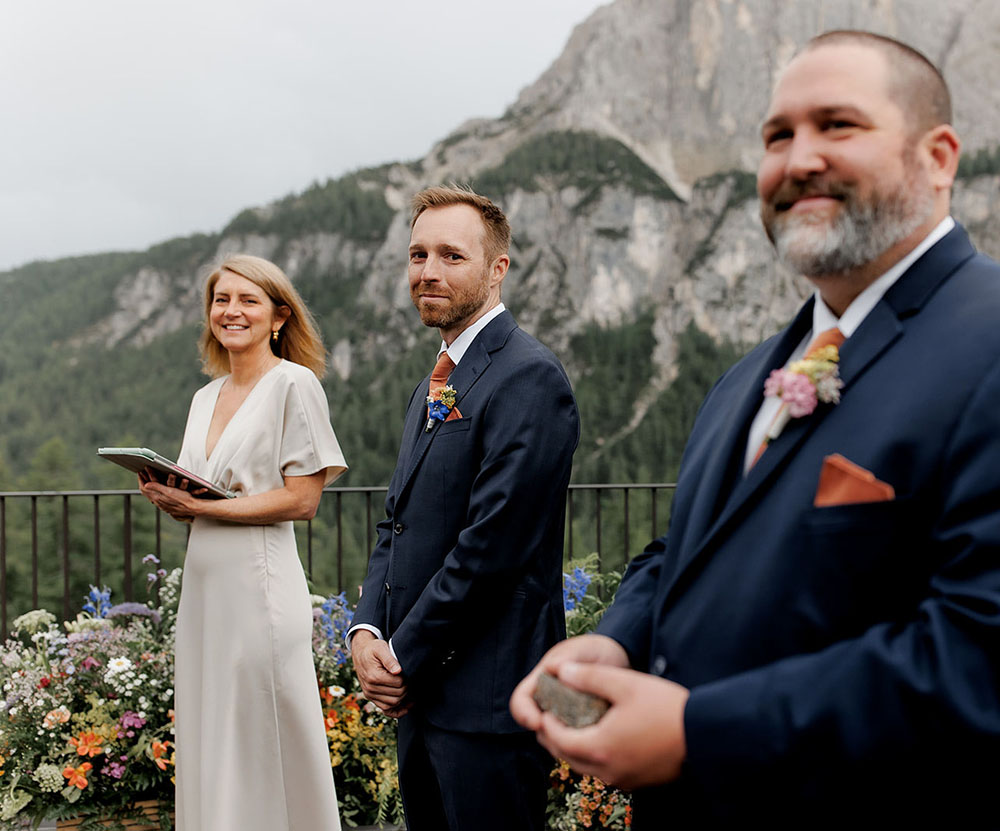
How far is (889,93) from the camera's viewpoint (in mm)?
1014

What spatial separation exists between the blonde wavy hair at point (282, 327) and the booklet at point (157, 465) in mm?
611

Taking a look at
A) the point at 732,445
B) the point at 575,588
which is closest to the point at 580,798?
the point at 575,588

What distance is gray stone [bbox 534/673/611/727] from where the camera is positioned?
962mm

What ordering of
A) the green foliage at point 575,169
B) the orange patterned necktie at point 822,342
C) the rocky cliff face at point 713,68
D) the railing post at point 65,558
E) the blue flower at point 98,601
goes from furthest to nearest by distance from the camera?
the green foliage at point 575,169 < the rocky cliff face at point 713,68 < the railing post at point 65,558 < the blue flower at point 98,601 < the orange patterned necktie at point 822,342

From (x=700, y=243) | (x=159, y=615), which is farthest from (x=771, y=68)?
(x=159, y=615)

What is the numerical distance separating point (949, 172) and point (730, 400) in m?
0.44

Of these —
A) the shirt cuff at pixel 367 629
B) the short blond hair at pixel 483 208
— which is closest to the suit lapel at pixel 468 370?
the short blond hair at pixel 483 208

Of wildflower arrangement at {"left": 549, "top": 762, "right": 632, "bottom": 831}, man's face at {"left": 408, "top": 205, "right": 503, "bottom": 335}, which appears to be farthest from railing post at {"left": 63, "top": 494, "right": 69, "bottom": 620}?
man's face at {"left": 408, "top": 205, "right": 503, "bottom": 335}

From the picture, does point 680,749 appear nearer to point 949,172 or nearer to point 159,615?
point 949,172

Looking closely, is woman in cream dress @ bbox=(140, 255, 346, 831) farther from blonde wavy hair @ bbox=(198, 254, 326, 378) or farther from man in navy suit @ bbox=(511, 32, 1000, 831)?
man in navy suit @ bbox=(511, 32, 1000, 831)

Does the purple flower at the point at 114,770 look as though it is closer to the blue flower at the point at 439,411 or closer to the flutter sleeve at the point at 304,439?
the flutter sleeve at the point at 304,439

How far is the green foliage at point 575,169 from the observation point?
277ft

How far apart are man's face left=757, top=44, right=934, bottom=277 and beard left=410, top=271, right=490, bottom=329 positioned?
1.34 m

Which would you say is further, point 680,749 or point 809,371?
point 809,371
